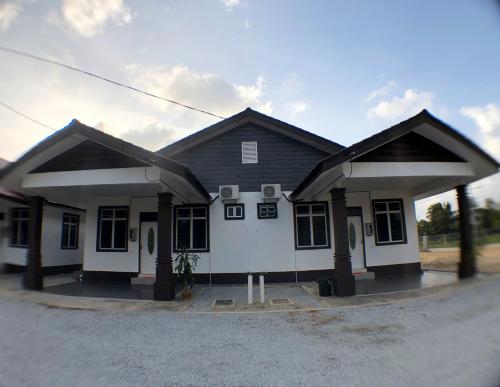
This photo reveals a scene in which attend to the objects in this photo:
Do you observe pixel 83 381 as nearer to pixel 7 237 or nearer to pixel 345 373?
pixel 7 237

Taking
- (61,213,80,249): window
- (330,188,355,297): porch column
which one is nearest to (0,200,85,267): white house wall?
(61,213,80,249): window

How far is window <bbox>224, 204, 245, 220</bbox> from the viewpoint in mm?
9586

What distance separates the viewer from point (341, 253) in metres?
6.89

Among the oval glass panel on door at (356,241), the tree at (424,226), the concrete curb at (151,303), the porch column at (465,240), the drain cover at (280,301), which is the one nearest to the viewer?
the porch column at (465,240)

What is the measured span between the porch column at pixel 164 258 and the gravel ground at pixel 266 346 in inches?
58.6

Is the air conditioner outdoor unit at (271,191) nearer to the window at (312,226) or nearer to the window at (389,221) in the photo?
the window at (312,226)

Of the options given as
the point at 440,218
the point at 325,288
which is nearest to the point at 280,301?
the point at 325,288

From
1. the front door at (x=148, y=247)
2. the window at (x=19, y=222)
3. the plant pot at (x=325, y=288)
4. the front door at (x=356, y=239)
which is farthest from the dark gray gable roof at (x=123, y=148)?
the front door at (x=356, y=239)

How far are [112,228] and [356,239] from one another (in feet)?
26.7

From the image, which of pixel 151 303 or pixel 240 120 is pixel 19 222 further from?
pixel 240 120

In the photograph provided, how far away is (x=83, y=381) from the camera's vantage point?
2.33m

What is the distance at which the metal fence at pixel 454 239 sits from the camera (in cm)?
63

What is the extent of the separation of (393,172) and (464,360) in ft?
17.3

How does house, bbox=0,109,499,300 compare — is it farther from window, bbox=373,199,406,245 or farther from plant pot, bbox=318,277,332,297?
plant pot, bbox=318,277,332,297
